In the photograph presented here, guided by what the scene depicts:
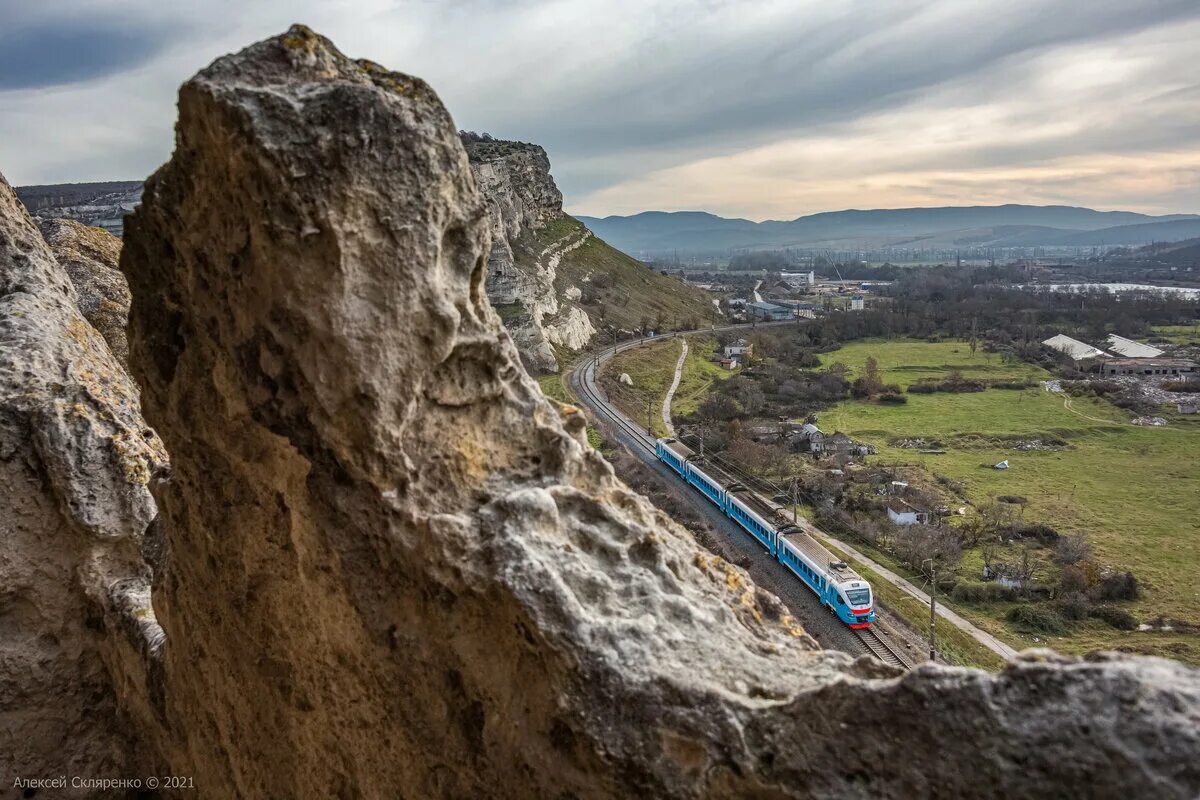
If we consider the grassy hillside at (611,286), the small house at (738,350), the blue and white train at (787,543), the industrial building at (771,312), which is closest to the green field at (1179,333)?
the industrial building at (771,312)

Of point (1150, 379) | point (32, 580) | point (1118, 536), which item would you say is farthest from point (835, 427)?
point (32, 580)

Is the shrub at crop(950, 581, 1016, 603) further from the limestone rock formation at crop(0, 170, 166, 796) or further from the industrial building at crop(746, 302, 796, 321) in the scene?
the industrial building at crop(746, 302, 796, 321)

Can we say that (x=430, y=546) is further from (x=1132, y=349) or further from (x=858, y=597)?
(x=1132, y=349)

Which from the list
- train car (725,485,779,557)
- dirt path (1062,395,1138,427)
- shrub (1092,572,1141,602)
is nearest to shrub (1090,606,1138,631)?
shrub (1092,572,1141,602)

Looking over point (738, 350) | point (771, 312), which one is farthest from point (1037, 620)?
point (771, 312)

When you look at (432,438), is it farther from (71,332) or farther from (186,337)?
(71,332)

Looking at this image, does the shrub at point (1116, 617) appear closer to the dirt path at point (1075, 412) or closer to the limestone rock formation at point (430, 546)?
the limestone rock formation at point (430, 546)
